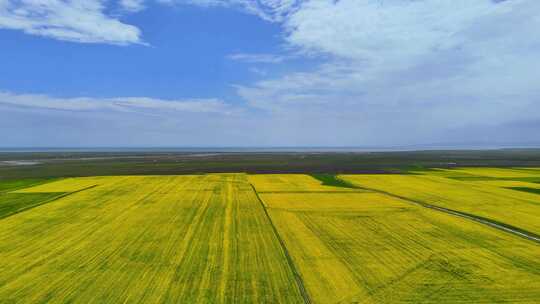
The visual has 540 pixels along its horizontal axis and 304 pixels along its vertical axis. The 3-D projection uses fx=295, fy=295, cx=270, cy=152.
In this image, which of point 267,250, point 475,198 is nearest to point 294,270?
point 267,250

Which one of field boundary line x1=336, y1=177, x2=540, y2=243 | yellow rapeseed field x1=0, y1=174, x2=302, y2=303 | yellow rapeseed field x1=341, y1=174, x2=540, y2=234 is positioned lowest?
yellow rapeseed field x1=0, y1=174, x2=302, y2=303

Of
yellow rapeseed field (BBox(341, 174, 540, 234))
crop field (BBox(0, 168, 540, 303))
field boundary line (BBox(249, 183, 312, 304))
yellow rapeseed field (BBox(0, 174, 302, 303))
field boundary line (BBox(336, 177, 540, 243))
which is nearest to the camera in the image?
field boundary line (BBox(249, 183, 312, 304))

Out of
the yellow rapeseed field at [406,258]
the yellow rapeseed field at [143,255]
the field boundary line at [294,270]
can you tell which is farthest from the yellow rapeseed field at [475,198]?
the yellow rapeseed field at [143,255]

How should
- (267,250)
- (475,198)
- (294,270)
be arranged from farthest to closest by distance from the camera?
(475,198) < (267,250) < (294,270)

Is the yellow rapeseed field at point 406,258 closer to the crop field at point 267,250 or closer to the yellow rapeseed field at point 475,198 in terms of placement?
the crop field at point 267,250

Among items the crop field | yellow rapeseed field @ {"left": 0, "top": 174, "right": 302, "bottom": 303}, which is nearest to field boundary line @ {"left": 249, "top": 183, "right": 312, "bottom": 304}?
the crop field

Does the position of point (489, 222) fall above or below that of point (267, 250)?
above

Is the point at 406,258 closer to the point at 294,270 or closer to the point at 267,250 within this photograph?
the point at 294,270

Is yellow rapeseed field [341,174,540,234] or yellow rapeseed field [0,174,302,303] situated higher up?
yellow rapeseed field [341,174,540,234]

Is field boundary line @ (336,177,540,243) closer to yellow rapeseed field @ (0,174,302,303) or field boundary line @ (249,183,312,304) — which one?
field boundary line @ (249,183,312,304)

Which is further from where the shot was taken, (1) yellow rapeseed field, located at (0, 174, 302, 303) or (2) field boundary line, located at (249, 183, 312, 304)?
(1) yellow rapeseed field, located at (0, 174, 302, 303)

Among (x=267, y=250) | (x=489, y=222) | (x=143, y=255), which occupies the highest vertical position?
(x=489, y=222)
